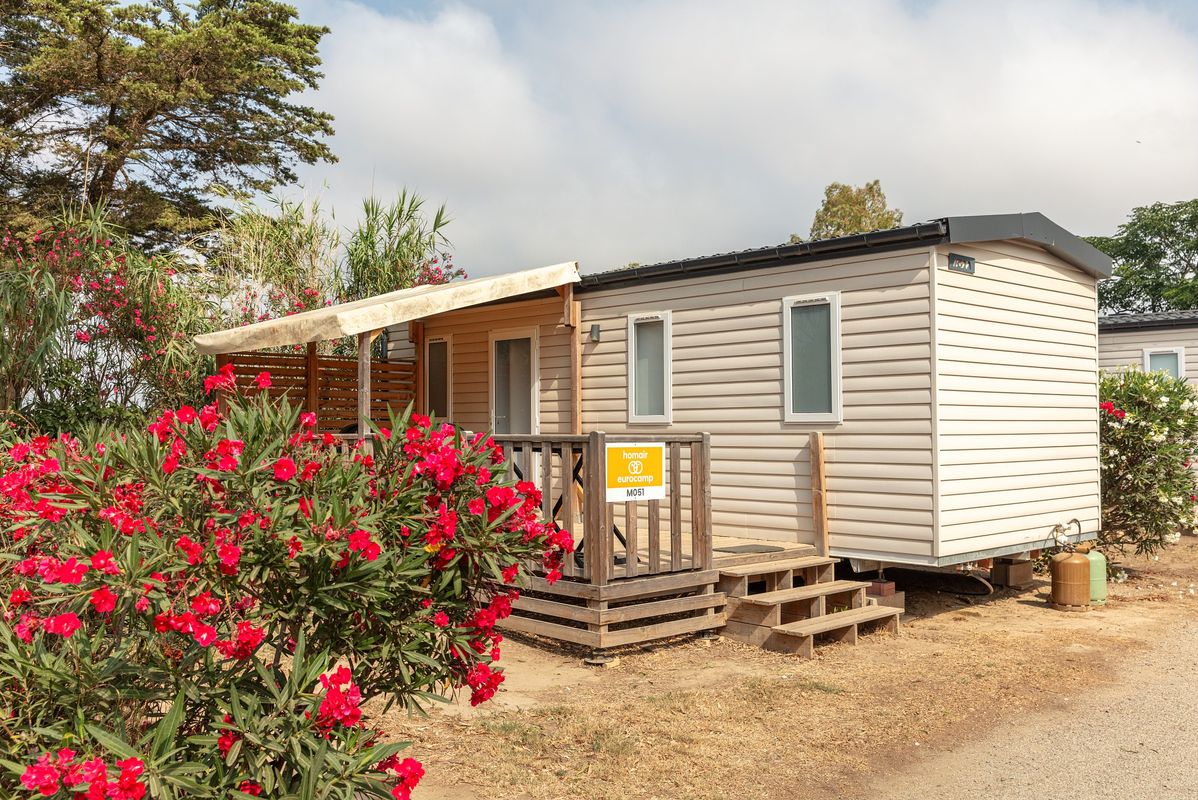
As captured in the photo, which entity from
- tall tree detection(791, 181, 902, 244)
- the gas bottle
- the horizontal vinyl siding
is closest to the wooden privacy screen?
the horizontal vinyl siding

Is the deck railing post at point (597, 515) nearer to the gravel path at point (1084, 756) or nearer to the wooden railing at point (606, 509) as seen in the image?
the wooden railing at point (606, 509)

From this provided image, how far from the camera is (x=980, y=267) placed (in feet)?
27.0

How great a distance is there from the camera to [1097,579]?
30.1 ft

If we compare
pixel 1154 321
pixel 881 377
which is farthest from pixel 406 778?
pixel 1154 321

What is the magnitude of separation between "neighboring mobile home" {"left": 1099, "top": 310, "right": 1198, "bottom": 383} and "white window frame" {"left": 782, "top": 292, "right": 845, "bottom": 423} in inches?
391

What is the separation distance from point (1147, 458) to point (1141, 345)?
736 centimetres

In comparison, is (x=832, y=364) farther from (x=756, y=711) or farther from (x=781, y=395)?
(x=756, y=711)

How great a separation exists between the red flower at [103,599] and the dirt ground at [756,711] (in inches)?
81.7

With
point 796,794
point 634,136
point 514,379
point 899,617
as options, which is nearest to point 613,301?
point 514,379

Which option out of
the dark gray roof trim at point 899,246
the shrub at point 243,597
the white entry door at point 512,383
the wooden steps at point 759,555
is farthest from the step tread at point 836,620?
the white entry door at point 512,383

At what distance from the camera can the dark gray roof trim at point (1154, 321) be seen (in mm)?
16141

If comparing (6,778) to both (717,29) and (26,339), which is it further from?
(717,29)

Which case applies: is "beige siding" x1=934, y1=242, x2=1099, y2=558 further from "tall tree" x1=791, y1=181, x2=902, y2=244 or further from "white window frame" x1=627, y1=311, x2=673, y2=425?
"tall tree" x1=791, y1=181, x2=902, y2=244

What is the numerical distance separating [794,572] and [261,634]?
583 cm
